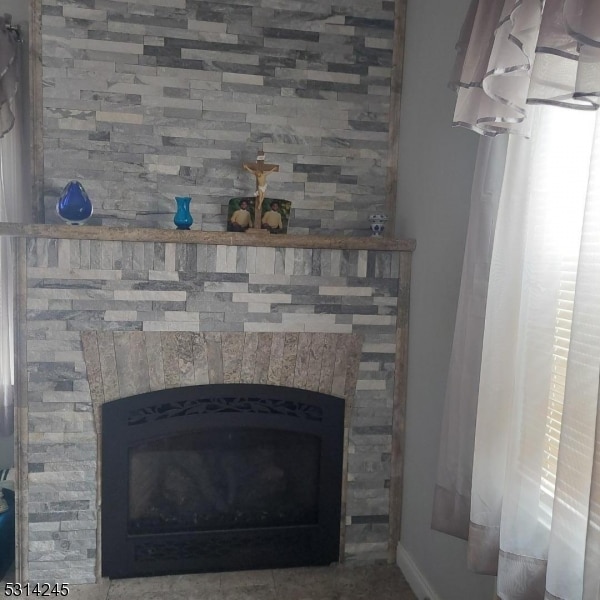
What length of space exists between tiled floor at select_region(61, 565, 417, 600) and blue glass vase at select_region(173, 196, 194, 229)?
1310 millimetres

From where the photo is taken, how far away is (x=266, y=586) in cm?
215

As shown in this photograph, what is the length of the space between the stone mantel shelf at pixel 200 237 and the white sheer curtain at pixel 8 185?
36cm

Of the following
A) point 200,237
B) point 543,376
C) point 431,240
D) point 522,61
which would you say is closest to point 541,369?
point 543,376

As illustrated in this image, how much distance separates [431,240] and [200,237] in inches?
31.6

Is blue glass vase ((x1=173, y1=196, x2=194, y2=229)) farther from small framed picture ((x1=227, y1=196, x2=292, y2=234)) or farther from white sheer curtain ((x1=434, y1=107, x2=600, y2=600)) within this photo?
white sheer curtain ((x1=434, y1=107, x2=600, y2=600))

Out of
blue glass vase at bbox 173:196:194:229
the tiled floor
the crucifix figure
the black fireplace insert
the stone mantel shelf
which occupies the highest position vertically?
the crucifix figure

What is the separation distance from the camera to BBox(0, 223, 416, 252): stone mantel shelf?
198 centimetres

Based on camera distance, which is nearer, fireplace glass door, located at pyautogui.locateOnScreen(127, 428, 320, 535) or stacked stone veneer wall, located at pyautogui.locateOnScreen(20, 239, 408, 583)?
stacked stone veneer wall, located at pyautogui.locateOnScreen(20, 239, 408, 583)

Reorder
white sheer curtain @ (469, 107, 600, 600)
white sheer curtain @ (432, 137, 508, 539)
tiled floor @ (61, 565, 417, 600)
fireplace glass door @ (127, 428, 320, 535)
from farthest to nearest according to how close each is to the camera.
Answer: fireplace glass door @ (127, 428, 320, 535) < tiled floor @ (61, 565, 417, 600) < white sheer curtain @ (432, 137, 508, 539) < white sheer curtain @ (469, 107, 600, 600)

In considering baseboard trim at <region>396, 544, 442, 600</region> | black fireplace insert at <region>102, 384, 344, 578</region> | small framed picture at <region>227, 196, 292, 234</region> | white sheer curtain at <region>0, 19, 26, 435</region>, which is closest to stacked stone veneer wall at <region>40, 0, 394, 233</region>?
small framed picture at <region>227, 196, 292, 234</region>

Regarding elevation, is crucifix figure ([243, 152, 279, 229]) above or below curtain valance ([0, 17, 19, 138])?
below

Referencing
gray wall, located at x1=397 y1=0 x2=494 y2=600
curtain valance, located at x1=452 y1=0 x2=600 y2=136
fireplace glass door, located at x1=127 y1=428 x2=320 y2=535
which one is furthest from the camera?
fireplace glass door, located at x1=127 y1=428 x2=320 y2=535

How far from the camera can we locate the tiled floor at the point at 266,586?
2088 mm

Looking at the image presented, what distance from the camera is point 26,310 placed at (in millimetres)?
2049
